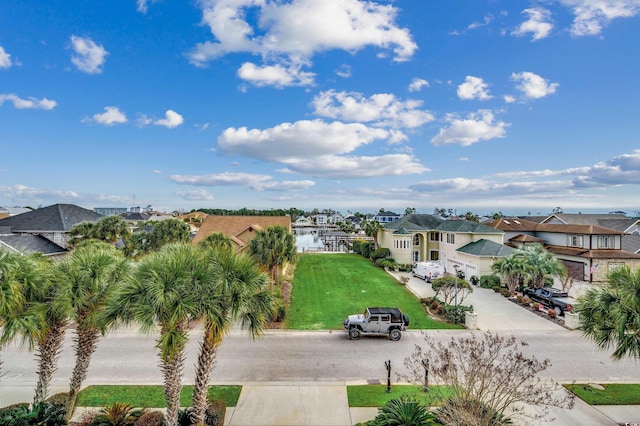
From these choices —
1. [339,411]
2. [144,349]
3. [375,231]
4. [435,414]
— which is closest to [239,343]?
[144,349]

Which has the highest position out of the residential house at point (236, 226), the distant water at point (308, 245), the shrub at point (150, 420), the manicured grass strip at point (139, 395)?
the residential house at point (236, 226)

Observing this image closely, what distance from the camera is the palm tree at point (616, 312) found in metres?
8.80

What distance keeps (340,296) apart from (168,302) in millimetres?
18280

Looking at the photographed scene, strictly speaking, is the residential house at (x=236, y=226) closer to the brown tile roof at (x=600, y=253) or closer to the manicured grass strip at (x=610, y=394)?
the manicured grass strip at (x=610, y=394)

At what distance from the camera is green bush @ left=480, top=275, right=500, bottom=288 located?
27.5 m

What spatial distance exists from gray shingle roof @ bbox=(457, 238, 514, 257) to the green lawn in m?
8.24

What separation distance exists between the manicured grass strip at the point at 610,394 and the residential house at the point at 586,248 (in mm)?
18996

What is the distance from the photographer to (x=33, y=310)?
8.29 metres

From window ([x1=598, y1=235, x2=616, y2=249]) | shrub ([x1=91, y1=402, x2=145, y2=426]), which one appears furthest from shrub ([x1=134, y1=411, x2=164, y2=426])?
window ([x1=598, y1=235, x2=616, y2=249])

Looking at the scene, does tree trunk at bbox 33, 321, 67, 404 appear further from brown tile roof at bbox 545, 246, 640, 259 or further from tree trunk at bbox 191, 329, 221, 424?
brown tile roof at bbox 545, 246, 640, 259

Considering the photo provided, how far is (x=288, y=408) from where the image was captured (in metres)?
10.3

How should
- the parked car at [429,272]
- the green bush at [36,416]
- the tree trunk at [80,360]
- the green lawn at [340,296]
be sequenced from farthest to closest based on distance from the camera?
the parked car at [429,272]
the green lawn at [340,296]
the tree trunk at [80,360]
the green bush at [36,416]

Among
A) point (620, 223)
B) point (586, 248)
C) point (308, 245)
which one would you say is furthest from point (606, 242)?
point (308, 245)

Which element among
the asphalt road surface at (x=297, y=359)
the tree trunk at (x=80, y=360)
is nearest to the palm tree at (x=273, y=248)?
the asphalt road surface at (x=297, y=359)
